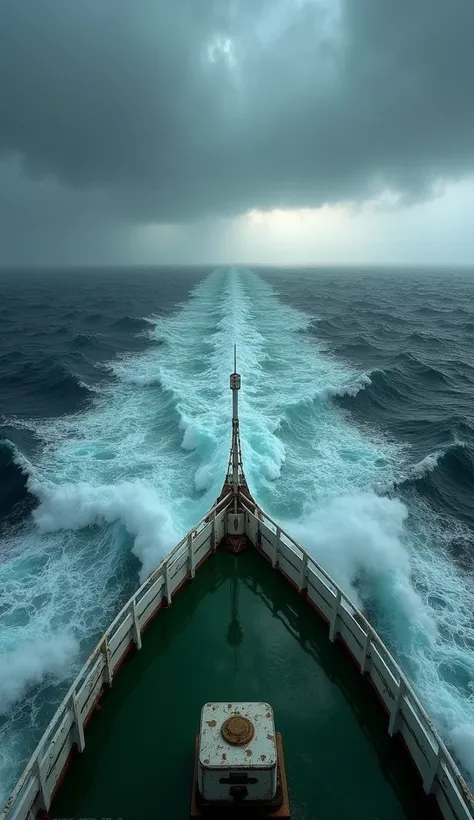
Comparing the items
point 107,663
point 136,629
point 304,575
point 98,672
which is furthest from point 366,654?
point 98,672

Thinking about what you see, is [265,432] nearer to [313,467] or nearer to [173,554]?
[313,467]

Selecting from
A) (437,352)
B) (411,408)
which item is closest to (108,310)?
(437,352)

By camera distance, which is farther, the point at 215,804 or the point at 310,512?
the point at 310,512

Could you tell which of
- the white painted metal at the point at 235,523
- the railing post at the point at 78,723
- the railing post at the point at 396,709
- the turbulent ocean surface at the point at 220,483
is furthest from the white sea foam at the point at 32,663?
the railing post at the point at 396,709

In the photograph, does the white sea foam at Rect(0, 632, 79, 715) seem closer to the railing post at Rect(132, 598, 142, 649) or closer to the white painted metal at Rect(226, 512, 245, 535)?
the railing post at Rect(132, 598, 142, 649)

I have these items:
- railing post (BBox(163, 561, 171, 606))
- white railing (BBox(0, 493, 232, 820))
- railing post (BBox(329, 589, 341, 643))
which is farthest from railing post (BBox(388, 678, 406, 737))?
railing post (BBox(163, 561, 171, 606))

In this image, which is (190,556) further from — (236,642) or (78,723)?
(78,723)

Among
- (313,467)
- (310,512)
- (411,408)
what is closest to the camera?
(310,512)
